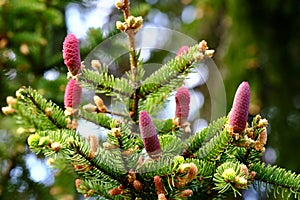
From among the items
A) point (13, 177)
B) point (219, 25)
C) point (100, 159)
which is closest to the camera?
point (100, 159)

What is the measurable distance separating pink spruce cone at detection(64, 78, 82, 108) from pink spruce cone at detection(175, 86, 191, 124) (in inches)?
5.6

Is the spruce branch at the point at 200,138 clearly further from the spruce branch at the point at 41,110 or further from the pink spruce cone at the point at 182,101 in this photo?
the spruce branch at the point at 41,110

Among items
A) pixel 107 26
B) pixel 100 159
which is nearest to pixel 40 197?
pixel 107 26

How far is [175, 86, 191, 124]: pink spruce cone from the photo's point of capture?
2.28ft

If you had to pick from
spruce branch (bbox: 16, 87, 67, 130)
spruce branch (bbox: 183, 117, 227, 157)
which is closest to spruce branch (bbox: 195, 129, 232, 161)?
spruce branch (bbox: 183, 117, 227, 157)

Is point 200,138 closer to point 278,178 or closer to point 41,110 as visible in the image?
point 278,178

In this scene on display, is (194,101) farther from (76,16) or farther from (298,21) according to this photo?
(298,21)

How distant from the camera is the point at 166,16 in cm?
289

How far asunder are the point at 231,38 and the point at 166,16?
2.46 feet

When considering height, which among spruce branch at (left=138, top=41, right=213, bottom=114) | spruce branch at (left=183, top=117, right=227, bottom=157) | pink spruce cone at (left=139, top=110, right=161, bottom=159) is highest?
spruce branch at (left=138, top=41, right=213, bottom=114)

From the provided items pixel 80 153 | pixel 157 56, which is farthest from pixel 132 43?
pixel 157 56

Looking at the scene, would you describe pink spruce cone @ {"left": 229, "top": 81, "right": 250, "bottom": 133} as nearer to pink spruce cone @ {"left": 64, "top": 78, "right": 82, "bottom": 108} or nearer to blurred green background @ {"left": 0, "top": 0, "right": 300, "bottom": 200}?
pink spruce cone @ {"left": 64, "top": 78, "right": 82, "bottom": 108}

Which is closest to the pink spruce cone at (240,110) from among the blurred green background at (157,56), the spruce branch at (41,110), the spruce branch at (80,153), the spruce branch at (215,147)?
the spruce branch at (215,147)

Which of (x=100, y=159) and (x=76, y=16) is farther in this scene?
(x=76, y=16)
